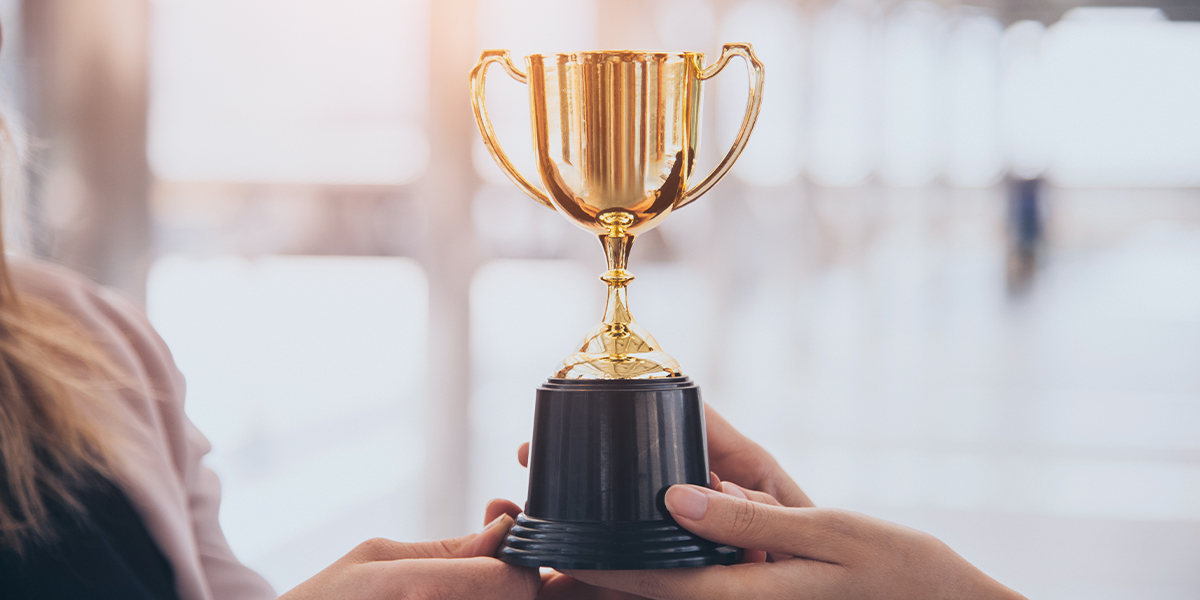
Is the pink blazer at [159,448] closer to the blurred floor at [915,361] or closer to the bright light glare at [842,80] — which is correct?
the blurred floor at [915,361]

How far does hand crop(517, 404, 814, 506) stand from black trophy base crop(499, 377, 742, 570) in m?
0.12

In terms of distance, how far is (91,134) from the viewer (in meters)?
2.73

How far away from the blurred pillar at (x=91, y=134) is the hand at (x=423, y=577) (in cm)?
246

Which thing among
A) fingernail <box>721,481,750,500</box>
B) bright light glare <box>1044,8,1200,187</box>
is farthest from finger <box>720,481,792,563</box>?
bright light glare <box>1044,8,1200,187</box>

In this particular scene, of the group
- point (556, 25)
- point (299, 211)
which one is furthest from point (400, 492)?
point (556, 25)

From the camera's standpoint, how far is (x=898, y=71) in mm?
2555

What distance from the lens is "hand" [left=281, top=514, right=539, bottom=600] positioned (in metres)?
0.67

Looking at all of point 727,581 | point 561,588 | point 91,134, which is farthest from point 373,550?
point 91,134

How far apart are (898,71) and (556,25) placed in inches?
39.3

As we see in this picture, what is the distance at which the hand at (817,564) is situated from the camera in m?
0.66

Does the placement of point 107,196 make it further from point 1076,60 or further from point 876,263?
point 1076,60

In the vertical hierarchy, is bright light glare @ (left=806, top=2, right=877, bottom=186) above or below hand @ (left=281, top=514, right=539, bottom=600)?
above

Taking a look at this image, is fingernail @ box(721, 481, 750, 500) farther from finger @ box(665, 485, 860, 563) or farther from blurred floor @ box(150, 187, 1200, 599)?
blurred floor @ box(150, 187, 1200, 599)

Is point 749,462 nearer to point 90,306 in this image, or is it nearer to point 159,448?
point 159,448
